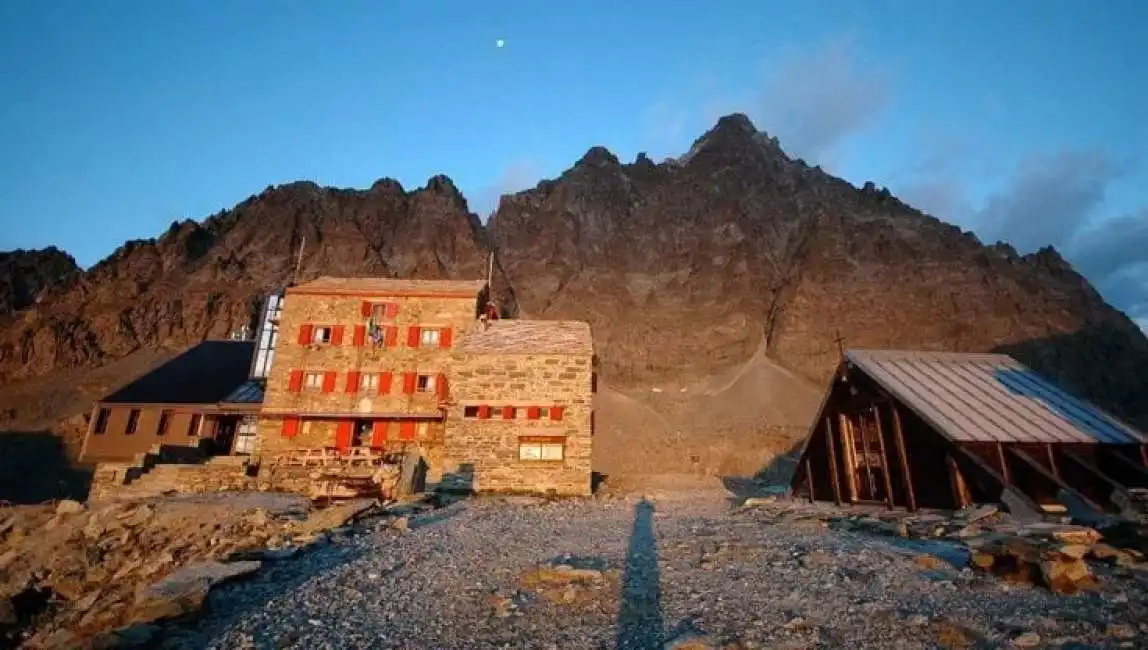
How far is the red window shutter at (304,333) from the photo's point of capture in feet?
100

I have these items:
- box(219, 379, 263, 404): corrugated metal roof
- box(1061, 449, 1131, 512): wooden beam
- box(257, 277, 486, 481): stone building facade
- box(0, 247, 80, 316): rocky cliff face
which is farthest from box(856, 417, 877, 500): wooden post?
box(0, 247, 80, 316): rocky cliff face

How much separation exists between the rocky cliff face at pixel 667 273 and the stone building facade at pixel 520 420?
224 feet

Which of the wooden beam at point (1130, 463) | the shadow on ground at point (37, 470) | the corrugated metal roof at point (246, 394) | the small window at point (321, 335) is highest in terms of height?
the small window at point (321, 335)

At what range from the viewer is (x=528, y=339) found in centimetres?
2606

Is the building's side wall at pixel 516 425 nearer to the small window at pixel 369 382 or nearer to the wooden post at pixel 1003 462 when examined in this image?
the small window at pixel 369 382

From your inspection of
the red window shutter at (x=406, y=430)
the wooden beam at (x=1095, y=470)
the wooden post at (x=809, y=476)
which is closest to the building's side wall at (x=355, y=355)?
the red window shutter at (x=406, y=430)

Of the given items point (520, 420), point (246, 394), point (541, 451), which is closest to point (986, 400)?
point (541, 451)

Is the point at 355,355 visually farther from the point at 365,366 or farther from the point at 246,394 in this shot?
the point at 246,394

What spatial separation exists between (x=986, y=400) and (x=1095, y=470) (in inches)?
125

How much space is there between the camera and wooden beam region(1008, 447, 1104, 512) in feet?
35.0

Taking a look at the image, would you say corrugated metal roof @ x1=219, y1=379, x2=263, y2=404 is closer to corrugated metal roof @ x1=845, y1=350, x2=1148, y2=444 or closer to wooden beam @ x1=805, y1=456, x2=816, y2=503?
wooden beam @ x1=805, y1=456, x2=816, y2=503

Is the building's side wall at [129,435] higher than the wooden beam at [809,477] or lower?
higher

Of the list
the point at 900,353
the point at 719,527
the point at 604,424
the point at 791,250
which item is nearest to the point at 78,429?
the point at 604,424

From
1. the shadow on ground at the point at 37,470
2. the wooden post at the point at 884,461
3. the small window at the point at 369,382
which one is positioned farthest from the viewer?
the shadow on ground at the point at 37,470
